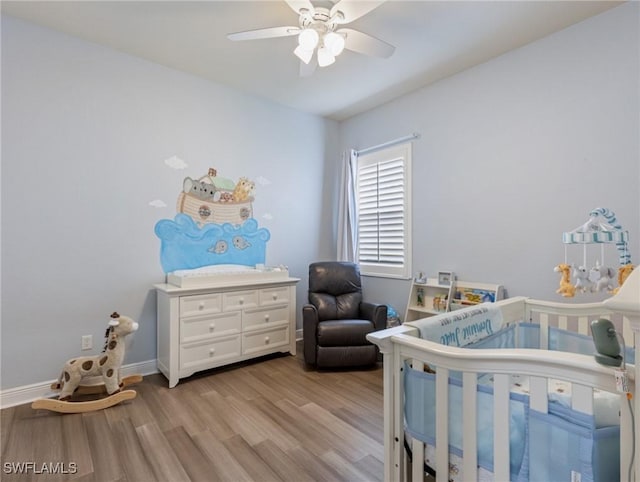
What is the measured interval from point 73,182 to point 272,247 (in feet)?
6.17

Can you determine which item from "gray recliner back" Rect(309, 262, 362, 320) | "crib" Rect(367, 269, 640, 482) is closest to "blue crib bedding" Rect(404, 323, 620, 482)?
"crib" Rect(367, 269, 640, 482)

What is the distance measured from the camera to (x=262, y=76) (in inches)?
122

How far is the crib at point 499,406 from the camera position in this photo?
0.88 meters

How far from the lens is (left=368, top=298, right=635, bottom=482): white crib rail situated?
93cm

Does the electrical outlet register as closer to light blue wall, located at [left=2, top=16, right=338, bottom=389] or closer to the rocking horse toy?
light blue wall, located at [left=2, top=16, right=338, bottom=389]

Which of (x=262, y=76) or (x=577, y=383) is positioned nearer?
(x=577, y=383)

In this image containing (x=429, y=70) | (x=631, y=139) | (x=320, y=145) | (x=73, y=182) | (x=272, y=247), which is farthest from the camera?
(x=320, y=145)

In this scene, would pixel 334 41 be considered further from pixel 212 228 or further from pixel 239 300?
pixel 239 300

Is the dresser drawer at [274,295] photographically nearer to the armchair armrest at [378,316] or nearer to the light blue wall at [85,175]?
the armchair armrest at [378,316]

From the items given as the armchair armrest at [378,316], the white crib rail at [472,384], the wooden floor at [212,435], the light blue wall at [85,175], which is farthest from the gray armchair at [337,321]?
the white crib rail at [472,384]

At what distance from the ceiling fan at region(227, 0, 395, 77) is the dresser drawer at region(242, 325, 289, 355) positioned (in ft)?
7.72

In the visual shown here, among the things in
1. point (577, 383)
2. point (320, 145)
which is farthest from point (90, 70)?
point (577, 383)

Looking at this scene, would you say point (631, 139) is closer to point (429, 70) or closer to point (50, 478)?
point (429, 70)

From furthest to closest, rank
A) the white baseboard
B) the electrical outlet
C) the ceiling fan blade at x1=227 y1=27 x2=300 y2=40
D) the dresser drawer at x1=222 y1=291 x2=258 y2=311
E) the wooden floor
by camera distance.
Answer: the dresser drawer at x1=222 y1=291 x2=258 y2=311 < the electrical outlet < the white baseboard < the ceiling fan blade at x1=227 y1=27 x2=300 y2=40 < the wooden floor
